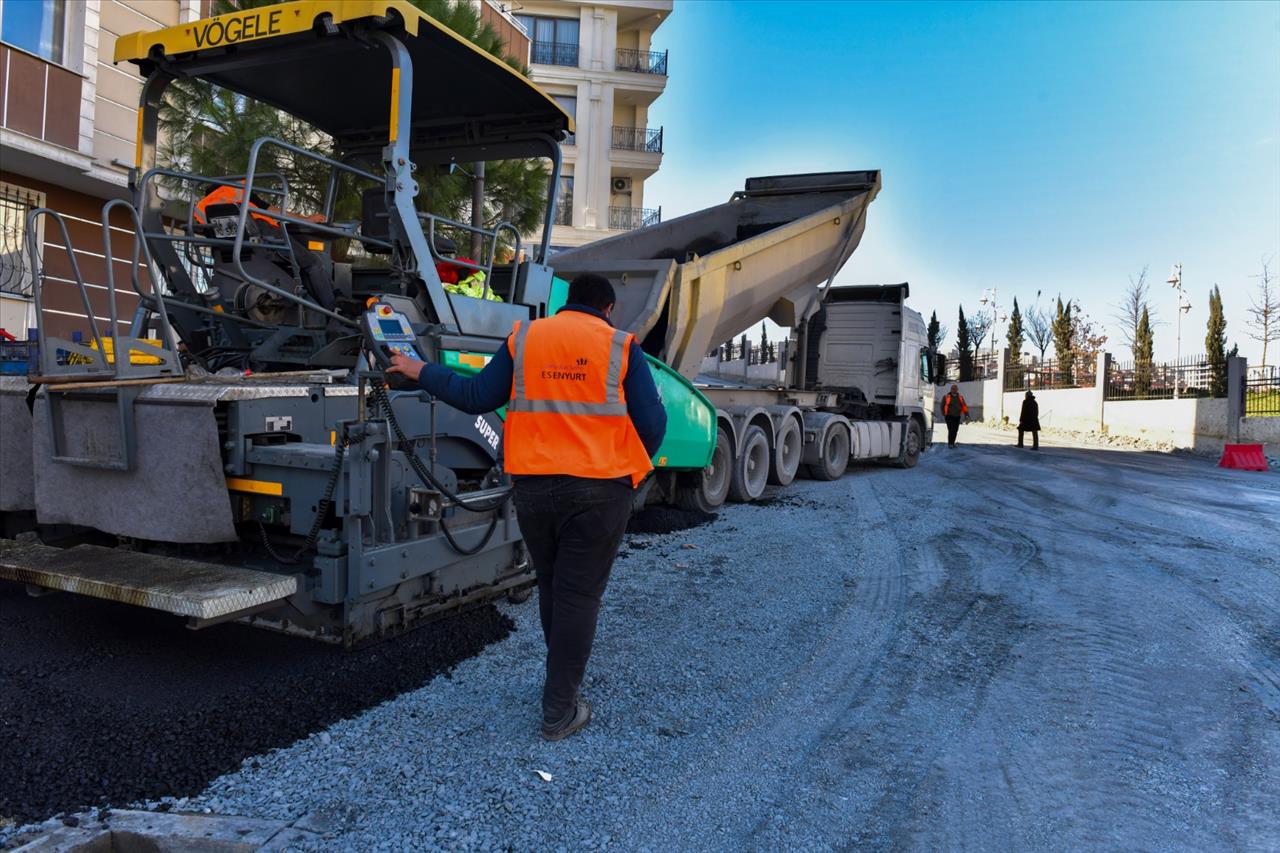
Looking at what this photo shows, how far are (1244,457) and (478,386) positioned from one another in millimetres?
18764

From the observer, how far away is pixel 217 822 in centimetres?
260

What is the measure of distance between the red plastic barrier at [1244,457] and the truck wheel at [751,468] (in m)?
12.2

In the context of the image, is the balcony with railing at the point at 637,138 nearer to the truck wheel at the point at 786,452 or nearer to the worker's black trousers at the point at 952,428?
the worker's black trousers at the point at 952,428

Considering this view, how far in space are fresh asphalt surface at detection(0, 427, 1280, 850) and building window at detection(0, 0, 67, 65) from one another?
444 inches

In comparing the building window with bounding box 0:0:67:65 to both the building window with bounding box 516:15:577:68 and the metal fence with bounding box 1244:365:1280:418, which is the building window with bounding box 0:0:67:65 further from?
the metal fence with bounding box 1244:365:1280:418

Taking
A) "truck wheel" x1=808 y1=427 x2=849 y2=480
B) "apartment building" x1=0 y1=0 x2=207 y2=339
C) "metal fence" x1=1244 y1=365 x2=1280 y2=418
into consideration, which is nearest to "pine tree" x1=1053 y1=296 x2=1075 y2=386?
"metal fence" x1=1244 y1=365 x2=1280 y2=418

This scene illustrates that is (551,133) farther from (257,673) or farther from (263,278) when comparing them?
(257,673)

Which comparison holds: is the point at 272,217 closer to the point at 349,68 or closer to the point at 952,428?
the point at 349,68

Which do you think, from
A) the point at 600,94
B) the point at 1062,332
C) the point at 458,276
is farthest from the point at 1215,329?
the point at 458,276

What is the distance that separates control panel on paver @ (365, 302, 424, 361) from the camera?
386 centimetres

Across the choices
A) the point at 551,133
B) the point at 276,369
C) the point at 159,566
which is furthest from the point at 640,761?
the point at 551,133

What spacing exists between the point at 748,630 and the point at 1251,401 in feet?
67.7

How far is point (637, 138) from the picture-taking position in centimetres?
3123

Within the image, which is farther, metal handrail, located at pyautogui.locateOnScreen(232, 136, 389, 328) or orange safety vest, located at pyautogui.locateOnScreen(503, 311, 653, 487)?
metal handrail, located at pyautogui.locateOnScreen(232, 136, 389, 328)
